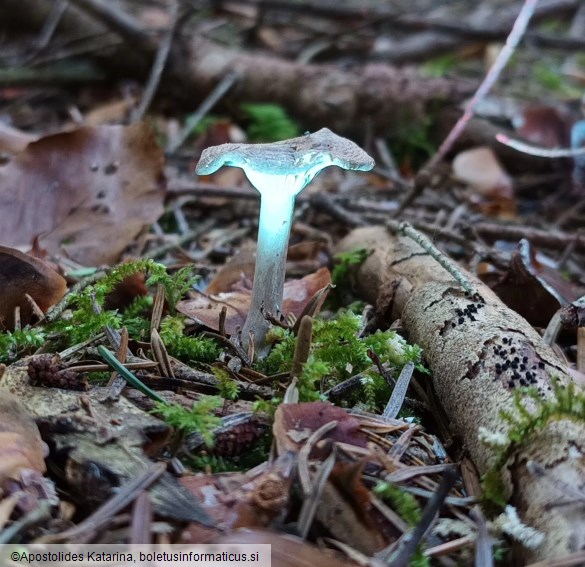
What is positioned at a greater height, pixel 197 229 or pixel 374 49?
pixel 374 49

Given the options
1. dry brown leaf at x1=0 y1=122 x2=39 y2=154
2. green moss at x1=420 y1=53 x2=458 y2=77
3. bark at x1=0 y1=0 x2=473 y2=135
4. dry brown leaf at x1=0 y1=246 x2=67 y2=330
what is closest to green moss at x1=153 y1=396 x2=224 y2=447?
dry brown leaf at x1=0 y1=246 x2=67 y2=330

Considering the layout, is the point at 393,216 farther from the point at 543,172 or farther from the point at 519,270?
the point at 543,172

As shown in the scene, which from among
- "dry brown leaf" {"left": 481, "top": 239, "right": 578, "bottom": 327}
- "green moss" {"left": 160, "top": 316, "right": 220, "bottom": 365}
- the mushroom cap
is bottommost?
"green moss" {"left": 160, "top": 316, "right": 220, "bottom": 365}

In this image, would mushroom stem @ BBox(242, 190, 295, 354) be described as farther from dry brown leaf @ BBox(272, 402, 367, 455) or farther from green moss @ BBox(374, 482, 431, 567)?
green moss @ BBox(374, 482, 431, 567)

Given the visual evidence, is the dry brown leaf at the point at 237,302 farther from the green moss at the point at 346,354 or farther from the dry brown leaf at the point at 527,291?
the dry brown leaf at the point at 527,291

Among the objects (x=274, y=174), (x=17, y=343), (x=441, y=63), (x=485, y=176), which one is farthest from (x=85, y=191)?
(x=441, y=63)

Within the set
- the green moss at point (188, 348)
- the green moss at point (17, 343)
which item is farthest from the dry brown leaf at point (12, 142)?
the green moss at point (188, 348)

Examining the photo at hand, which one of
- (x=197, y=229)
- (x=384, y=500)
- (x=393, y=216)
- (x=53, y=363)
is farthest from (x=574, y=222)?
(x=53, y=363)
